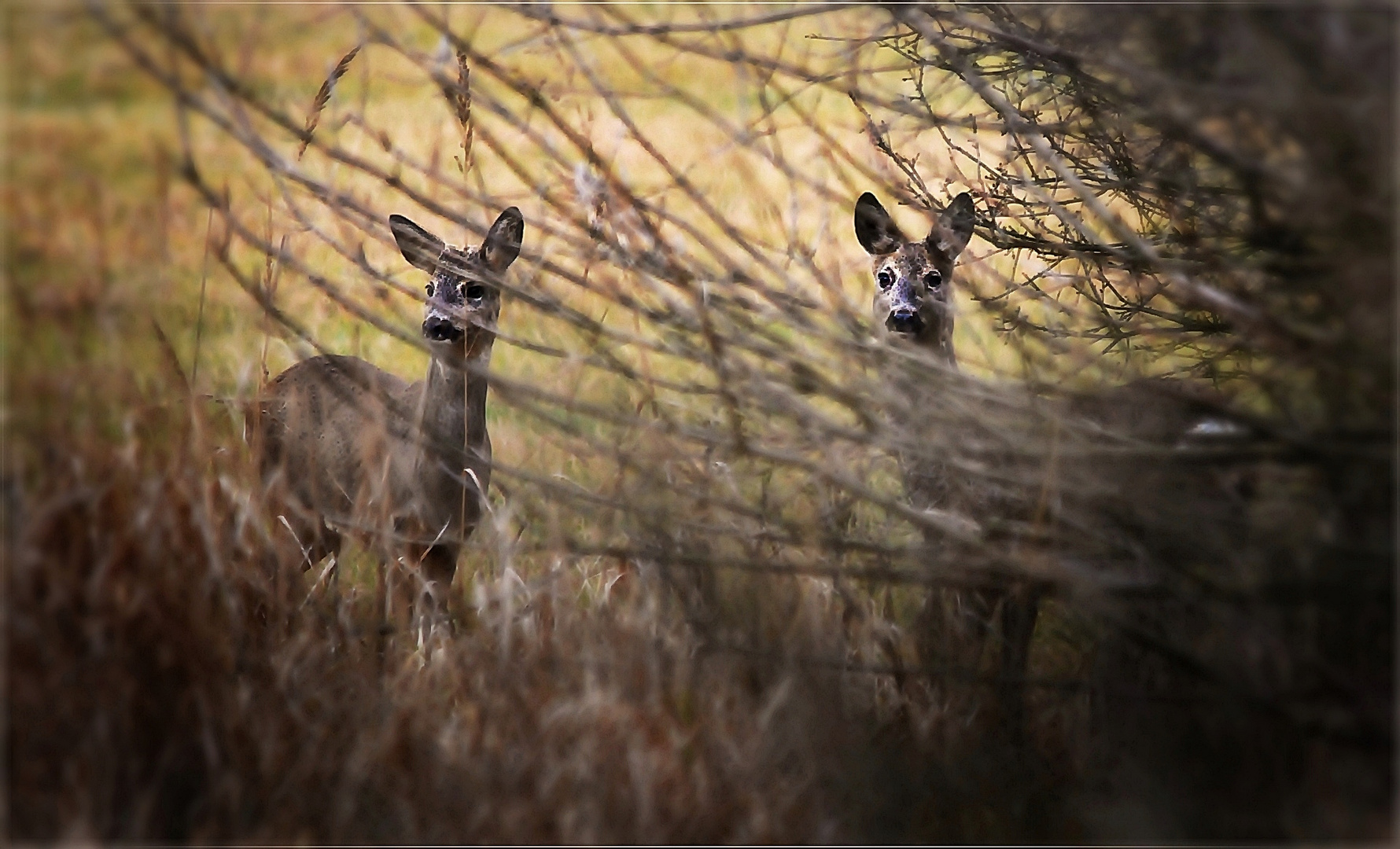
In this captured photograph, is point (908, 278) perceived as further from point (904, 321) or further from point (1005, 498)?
point (1005, 498)

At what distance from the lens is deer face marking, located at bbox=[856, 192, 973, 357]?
5547 mm

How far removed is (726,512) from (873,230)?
2.94m

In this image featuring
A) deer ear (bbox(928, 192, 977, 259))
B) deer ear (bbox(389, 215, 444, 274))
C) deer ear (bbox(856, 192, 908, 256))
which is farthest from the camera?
deer ear (bbox(856, 192, 908, 256))

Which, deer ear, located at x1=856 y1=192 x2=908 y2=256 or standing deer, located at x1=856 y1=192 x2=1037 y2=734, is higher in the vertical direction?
deer ear, located at x1=856 y1=192 x2=908 y2=256

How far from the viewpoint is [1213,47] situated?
2.71 m

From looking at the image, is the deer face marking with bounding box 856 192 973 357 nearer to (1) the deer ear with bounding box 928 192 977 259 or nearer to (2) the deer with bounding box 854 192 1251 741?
(1) the deer ear with bounding box 928 192 977 259

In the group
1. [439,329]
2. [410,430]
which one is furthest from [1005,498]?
[439,329]

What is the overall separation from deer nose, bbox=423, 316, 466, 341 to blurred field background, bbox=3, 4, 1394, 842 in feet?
4.42

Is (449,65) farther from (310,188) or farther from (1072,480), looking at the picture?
(1072,480)

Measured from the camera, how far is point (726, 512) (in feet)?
10.9

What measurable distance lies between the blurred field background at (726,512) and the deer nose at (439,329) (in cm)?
135

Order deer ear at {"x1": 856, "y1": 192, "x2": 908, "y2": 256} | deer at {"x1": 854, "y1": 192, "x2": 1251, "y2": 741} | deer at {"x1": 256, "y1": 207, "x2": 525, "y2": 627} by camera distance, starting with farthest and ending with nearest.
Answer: deer ear at {"x1": 856, "y1": 192, "x2": 908, "y2": 256} → deer at {"x1": 256, "y1": 207, "x2": 525, "y2": 627} → deer at {"x1": 854, "y1": 192, "x2": 1251, "y2": 741}

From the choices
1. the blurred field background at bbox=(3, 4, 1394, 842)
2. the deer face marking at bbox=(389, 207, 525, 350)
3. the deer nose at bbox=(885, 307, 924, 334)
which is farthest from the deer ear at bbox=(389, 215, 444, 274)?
the deer nose at bbox=(885, 307, 924, 334)

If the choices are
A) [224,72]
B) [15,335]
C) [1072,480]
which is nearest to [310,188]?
[224,72]
